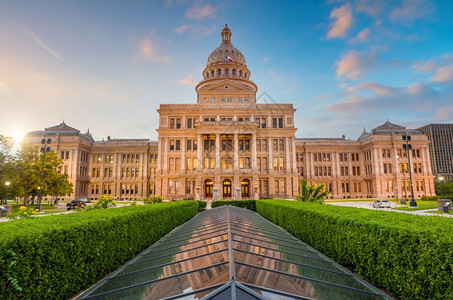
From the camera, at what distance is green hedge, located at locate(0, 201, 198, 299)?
4164mm

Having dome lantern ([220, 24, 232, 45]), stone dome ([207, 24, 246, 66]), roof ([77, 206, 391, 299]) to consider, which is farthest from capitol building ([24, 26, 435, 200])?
roof ([77, 206, 391, 299])

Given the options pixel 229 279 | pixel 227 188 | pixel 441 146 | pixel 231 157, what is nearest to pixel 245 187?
pixel 227 188

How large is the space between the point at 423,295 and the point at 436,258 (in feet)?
3.11

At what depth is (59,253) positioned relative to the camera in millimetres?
5191

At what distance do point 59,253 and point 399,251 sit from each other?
7.13 meters

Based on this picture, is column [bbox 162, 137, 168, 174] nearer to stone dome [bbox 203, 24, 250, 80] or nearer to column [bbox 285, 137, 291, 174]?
column [bbox 285, 137, 291, 174]

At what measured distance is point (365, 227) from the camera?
6.51 metres

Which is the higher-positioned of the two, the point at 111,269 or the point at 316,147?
the point at 316,147

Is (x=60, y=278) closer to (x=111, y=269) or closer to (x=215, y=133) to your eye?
(x=111, y=269)

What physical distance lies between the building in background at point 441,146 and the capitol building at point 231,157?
6623cm

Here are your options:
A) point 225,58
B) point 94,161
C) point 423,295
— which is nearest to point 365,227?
point 423,295

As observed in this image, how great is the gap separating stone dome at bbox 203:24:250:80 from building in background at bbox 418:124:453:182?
319 feet

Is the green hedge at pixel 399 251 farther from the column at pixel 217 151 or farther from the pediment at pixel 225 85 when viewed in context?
the pediment at pixel 225 85

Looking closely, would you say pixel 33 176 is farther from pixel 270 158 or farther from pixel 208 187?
pixel 270 158
